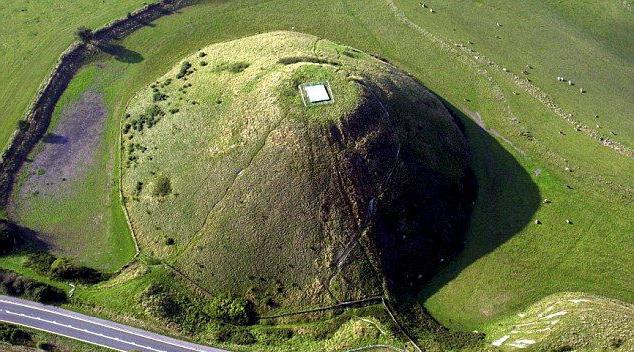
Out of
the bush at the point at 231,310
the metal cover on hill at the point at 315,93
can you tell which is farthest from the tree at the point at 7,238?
the metal cover on hill at the point at 315,93

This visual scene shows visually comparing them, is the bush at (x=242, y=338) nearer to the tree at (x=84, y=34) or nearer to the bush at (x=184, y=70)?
the bush at (x=184, y=70)

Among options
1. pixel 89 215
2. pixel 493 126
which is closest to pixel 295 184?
→ pixel 89 215

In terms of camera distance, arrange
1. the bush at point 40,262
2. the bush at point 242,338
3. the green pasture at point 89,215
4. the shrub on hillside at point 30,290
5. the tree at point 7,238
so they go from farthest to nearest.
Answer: the green pasture at point 89,215
the tree at point 7,238
the bush at point 40,262
the shrub on hillside at point 30,290
the bush at point 242,338

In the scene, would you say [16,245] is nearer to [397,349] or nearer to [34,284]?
[34,284]

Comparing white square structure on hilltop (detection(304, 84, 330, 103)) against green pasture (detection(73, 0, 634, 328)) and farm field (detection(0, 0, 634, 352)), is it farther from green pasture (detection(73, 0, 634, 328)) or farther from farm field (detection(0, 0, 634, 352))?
green pasture (detection(73, 0, 634, 328))

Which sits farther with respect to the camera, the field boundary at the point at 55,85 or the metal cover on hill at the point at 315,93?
the field boundary at the point at 55,85

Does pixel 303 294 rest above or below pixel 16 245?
below

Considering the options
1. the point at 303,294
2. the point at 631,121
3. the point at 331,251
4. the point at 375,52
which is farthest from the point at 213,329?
the point at 631,121
